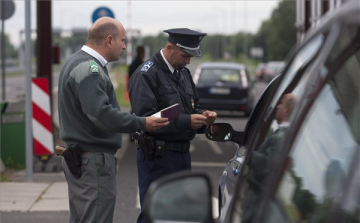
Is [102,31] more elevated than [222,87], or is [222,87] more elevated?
[102,31]

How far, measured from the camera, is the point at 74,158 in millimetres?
5617

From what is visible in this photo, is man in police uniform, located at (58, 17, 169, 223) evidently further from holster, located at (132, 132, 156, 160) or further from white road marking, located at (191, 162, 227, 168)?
white road marking, located at (191, 162, 227, 168)

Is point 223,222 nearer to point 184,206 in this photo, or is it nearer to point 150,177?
point 184,206

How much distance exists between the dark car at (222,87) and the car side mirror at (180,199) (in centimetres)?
2267

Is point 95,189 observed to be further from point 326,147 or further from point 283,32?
point 283,32

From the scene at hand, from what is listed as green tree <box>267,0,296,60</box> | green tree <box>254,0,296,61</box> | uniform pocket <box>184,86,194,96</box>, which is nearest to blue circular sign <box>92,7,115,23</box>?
uniform pocket <box>184,86,194,96</box>

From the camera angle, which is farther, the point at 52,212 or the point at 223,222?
the point at 52,212

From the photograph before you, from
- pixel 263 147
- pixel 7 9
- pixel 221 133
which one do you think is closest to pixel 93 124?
pixel 221 133

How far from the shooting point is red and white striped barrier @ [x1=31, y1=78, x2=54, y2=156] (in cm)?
1262

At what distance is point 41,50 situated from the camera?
16484mm

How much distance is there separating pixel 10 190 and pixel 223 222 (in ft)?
25.8

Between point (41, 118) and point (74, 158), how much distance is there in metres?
7.16

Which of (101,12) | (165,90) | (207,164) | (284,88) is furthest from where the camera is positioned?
(101,12)

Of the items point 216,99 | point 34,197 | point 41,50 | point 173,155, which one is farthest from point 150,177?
point 216,99
